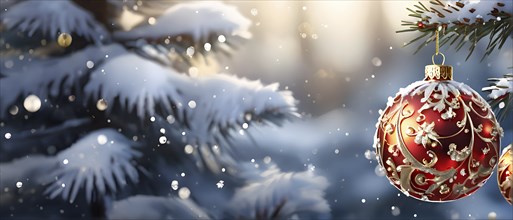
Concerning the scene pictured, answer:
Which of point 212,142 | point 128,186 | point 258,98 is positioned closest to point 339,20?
point 258,98

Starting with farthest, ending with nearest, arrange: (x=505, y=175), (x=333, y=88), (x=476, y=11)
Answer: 1. (x=333, y=88)
2. (x=505, y=175)
3. (x=476, y=11)

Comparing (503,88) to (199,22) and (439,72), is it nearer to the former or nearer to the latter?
(439,72)

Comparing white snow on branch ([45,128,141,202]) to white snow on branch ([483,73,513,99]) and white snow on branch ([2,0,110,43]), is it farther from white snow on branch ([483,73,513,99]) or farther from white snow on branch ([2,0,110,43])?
white snow on branch ([483,73,513,99])

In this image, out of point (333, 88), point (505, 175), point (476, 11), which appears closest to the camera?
point (476, 11)

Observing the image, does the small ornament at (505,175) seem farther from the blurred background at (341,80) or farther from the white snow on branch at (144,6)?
the white snow on branch at (144,6)

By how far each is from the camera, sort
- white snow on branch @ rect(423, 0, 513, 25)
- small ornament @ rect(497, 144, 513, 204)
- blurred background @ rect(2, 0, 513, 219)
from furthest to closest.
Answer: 1. blurred background @ rect(2, 0, 513, 219)
2. small ornament @ rect(497, 144, 513, 204)
3. white snow on branch @ rect(423, 0, 513, 25)

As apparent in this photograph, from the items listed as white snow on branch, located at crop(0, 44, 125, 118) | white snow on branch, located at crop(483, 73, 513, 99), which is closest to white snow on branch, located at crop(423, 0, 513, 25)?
white snow on branch, located at crop(483, 73, 513, 99)

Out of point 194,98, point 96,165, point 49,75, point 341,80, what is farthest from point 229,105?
point 49,75

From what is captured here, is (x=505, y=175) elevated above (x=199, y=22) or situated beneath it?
situated beneath

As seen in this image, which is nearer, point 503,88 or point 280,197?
point 503,88
